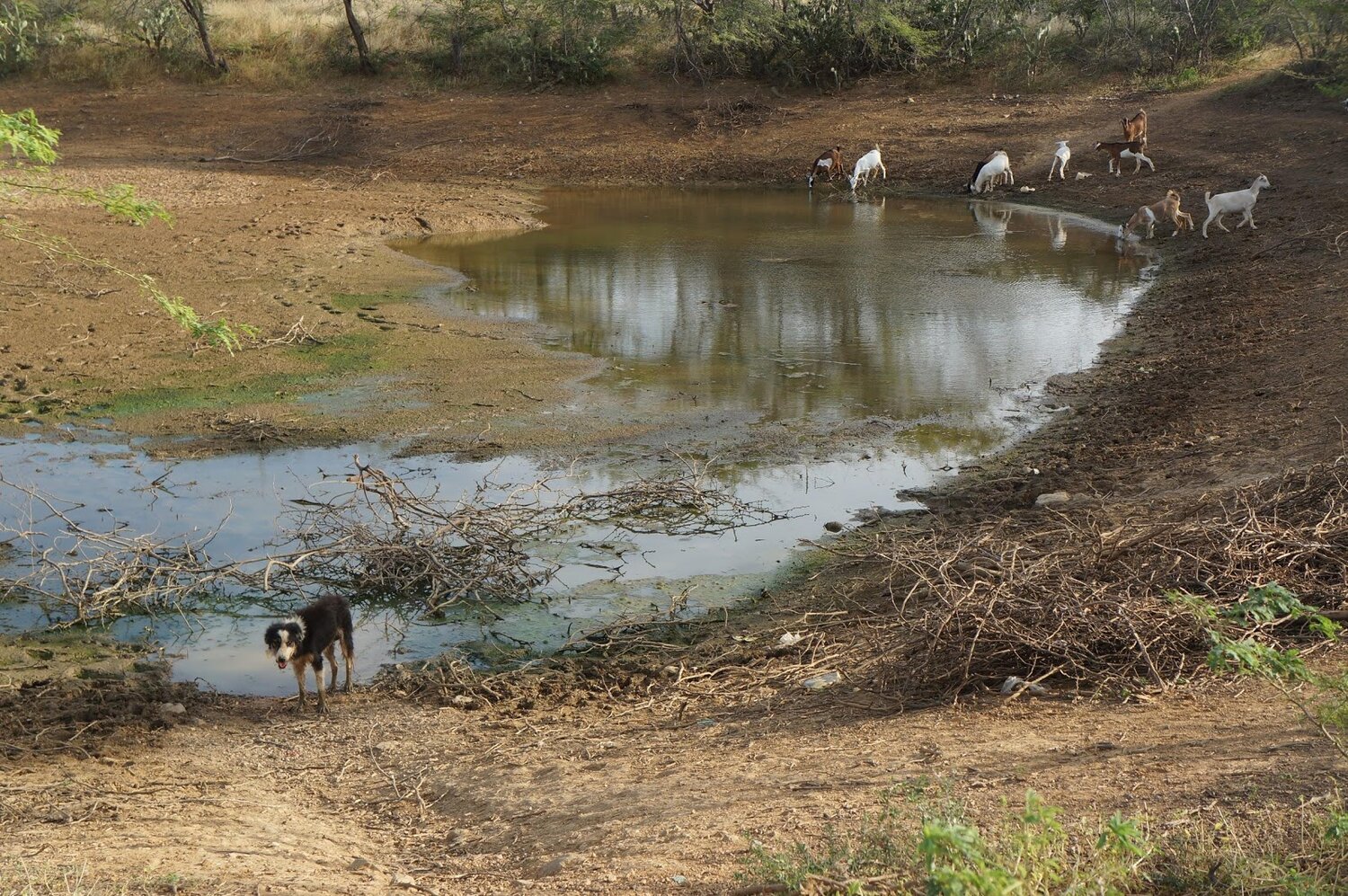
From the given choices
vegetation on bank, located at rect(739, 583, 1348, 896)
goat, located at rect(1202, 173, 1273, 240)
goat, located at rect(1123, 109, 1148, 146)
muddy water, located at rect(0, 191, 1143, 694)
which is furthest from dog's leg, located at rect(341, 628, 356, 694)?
goat, located at rect(1123, 109, 1148, 146)

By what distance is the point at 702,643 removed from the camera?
26.3 ft

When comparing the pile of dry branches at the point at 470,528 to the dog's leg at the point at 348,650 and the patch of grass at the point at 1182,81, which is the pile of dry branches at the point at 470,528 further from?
the patch of grass at the point at 1182,81

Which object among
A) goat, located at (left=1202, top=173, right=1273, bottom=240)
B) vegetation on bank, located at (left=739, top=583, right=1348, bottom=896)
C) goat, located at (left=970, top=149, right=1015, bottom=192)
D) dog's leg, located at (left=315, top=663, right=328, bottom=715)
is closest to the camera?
vegetation on bank, located at (left=739, top=583, right=1348, bottom=896)

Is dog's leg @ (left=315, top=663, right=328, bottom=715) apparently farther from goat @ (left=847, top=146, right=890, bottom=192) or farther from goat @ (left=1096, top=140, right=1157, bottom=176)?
goat @ (left=1096, top=140, right=1157, bottom=176)

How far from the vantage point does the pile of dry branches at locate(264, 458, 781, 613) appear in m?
8.72

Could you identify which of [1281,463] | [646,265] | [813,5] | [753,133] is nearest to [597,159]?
[753,133]

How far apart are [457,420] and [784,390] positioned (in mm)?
3566

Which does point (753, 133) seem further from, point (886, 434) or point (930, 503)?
point (930, 503)

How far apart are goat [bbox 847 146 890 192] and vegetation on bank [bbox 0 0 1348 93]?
608 cm

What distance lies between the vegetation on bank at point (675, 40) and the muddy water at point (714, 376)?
30.1ft

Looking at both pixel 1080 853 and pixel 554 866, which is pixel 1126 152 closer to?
pixel 1080 853

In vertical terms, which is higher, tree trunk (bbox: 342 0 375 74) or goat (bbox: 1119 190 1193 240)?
tree trunk (bbox: 342 0 375 74)

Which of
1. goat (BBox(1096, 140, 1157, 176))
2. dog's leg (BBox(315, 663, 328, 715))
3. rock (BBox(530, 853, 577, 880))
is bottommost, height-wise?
dog's leg (BBox(315, 663, 328, 715))

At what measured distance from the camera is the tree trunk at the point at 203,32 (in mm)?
34781
